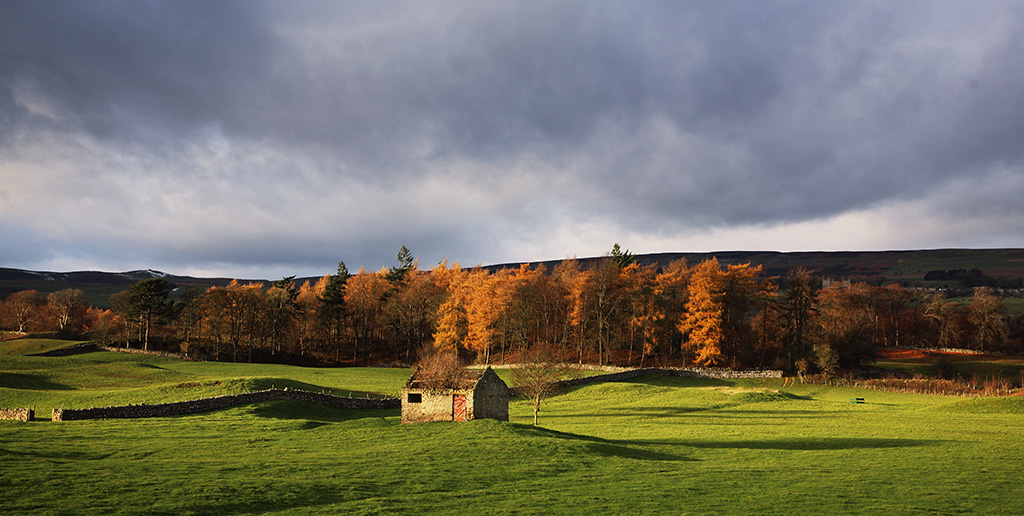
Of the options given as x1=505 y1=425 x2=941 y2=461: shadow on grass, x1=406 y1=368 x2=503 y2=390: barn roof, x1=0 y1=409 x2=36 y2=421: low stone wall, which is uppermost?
x1=406 y1=368 x2=503 y2=390: barn roof

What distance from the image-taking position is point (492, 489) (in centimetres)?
1927

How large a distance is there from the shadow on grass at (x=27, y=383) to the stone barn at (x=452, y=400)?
41224 millimetres

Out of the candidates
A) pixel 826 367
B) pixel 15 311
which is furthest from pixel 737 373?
pixel 15 311

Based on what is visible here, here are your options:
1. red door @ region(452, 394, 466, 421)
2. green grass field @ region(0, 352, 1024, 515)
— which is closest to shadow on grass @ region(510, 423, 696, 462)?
green grass field @ region(0, 352, 1024, 515)

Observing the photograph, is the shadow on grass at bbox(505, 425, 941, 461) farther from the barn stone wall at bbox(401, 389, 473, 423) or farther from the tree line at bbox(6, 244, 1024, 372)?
the tree line at bbox(6, 244, 1024, 372)

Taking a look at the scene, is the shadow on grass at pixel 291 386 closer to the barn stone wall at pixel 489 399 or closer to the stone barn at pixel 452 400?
the stone barn at pixel 452 400

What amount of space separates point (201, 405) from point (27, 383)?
27425 mm

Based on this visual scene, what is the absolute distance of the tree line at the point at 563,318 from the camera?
7669 centimetres

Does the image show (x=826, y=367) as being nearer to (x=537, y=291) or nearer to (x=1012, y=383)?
(x=1012, y=383)

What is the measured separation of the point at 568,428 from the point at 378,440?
14.7m

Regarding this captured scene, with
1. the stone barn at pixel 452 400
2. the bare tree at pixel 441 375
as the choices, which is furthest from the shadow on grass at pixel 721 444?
the bare tree at pixel 441 375

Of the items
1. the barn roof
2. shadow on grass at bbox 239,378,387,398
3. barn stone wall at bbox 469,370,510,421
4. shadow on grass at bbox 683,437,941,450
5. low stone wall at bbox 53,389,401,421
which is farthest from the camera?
shadow on grass at bbox 239,378,387,398

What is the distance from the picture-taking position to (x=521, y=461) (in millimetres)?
24266

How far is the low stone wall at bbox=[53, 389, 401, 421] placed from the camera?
34.3 m
